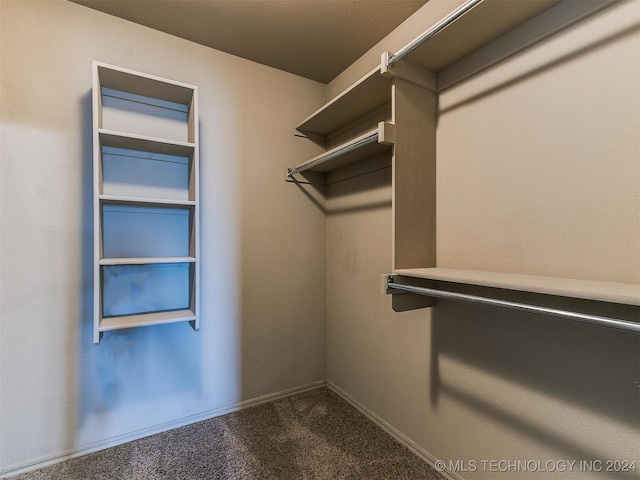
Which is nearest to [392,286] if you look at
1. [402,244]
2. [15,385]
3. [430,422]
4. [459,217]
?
[402,244]

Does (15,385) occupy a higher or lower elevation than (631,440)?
lower

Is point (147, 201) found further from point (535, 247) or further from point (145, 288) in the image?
point (535, 247)

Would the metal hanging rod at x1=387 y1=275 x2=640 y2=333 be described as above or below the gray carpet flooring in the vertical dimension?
above

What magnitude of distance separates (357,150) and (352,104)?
284mm

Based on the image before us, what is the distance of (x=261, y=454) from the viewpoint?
1488 millimetres

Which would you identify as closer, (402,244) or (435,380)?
(402,244)

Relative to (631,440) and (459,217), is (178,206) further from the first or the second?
(631,440)

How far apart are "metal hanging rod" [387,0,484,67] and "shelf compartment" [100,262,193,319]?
1.45m

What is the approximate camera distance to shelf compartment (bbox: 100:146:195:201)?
1556mm

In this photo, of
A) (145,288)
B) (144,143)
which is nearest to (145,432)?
(145,288)

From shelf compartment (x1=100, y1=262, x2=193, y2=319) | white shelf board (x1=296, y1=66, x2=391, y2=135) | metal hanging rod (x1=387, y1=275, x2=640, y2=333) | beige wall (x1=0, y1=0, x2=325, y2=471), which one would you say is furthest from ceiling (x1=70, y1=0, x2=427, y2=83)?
metal hanging rod (x1=387, y1=275, x2=640, y2=333)

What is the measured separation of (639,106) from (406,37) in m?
1.13

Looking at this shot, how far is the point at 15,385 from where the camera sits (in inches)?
53.9

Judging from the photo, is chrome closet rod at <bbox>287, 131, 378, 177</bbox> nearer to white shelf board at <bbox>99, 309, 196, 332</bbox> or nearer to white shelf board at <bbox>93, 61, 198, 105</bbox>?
white shelf board at <bbox>93, 61, 198, 105</bbox>
